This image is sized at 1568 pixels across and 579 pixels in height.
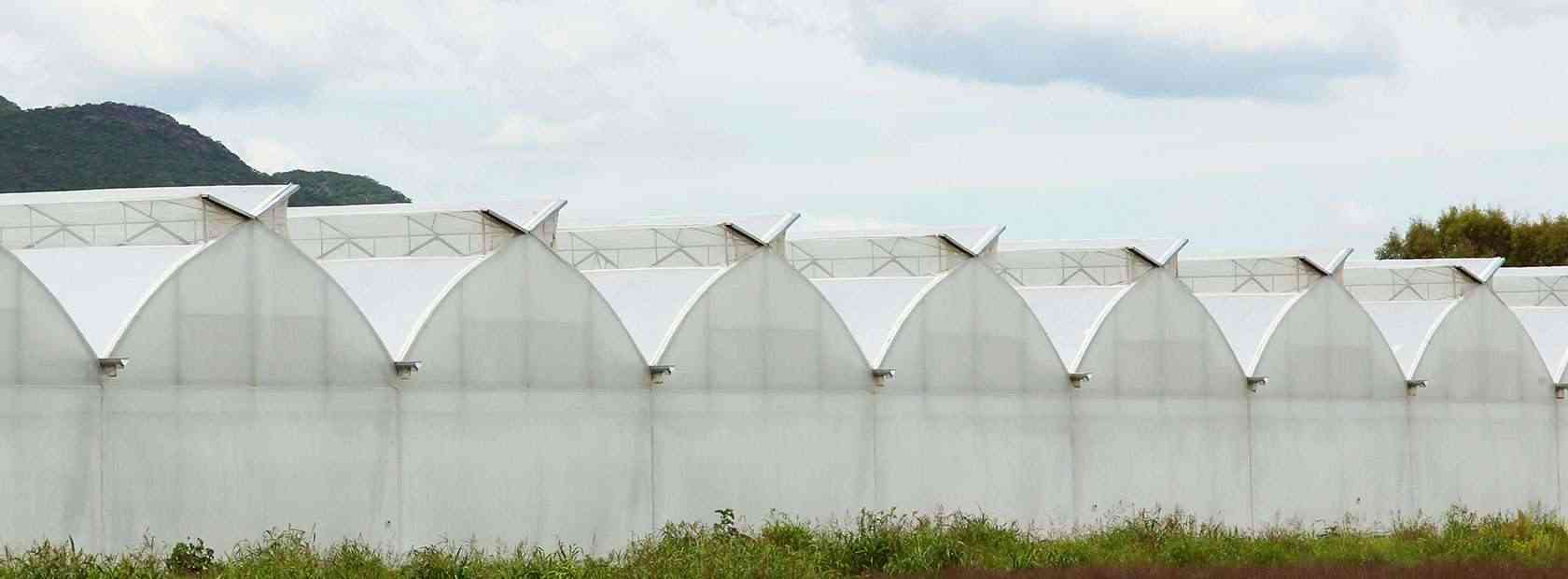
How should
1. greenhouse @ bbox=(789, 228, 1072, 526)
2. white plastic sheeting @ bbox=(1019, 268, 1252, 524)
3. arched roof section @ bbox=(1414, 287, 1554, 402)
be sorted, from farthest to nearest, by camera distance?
arched roof section @ bbox=(1414, 287, 1554, 402) < white plastic sheeting @ bbox=(1019, 268, 1252, 524) < greenhouse @ bbox=(789, 228, 1072, 526)

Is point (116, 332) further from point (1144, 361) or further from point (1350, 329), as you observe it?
point (1350, 329)

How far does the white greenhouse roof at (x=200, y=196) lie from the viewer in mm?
27344

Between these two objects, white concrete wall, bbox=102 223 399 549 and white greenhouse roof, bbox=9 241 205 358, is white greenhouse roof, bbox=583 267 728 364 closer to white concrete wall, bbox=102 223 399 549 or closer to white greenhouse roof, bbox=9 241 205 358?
white concrete wall, bbox=102 223 399 549

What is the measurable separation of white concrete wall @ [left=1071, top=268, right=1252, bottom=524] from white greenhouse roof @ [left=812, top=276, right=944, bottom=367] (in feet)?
14.9

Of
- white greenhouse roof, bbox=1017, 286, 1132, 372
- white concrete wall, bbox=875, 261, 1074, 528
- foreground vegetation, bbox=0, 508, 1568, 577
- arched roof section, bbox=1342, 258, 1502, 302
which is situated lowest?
foreground vegetation, bbox=0, 508, 1568, 577

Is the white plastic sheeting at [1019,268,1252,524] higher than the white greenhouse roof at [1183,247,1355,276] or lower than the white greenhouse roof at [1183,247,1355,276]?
lower

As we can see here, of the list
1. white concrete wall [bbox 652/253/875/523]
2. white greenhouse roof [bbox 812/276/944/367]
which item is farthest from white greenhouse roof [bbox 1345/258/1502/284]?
white concrete wall [bbox 652/253/875/523]

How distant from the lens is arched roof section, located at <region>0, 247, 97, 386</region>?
24.9 m

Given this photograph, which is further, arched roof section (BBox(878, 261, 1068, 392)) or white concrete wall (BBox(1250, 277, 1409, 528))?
white concrete wall (BBox(1250, 277, 1409, 528))

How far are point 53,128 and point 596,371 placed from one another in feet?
286

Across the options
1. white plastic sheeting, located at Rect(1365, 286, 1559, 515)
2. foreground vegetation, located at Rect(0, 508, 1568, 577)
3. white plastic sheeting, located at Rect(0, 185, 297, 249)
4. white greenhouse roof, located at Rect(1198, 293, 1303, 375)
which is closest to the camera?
foreground vegetation, located at Rect(0, 508, 1568, 577)

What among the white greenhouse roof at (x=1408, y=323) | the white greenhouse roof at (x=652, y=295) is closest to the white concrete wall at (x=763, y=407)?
the white greenhouse roof at (x=652, y=295)

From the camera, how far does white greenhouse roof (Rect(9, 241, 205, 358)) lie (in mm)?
26083

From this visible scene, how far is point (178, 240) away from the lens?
27.7 meters
